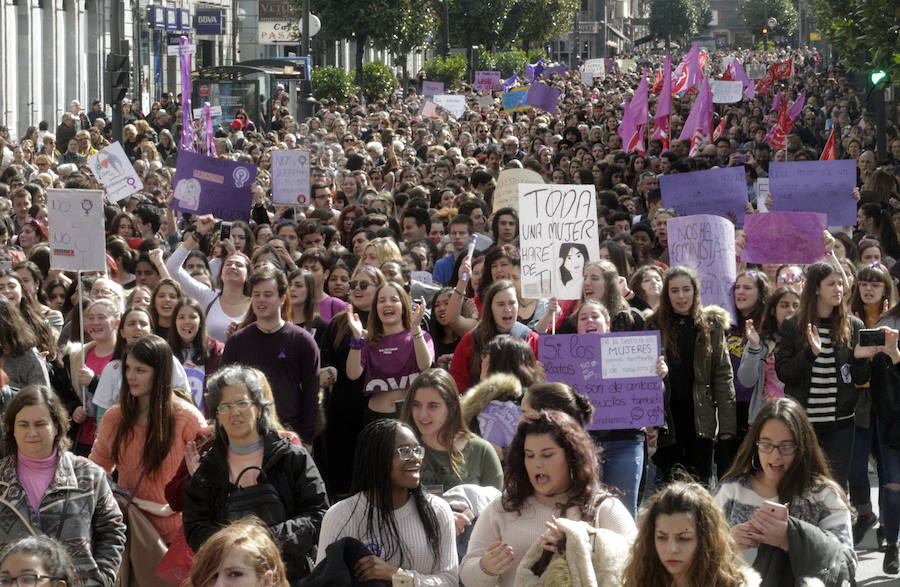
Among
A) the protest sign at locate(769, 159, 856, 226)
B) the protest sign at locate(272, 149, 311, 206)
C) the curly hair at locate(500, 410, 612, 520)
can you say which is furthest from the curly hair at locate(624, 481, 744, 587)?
the protest sign at locate(272, 149, 311, 206)

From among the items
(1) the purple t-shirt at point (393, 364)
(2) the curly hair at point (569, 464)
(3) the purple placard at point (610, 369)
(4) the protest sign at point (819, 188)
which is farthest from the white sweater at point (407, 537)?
(4) the protest sign at point (819, 188)

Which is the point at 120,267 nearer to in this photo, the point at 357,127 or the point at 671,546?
the point at 671,546

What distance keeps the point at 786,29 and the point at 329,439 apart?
13497 centimetres

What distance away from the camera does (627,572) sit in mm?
4492

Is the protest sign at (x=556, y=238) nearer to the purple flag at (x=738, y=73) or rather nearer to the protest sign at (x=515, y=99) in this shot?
the purple flag at (x=738, y=73)

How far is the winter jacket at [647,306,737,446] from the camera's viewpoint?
25.7 ft

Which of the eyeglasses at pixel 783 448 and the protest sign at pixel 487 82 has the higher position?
the protest sign at pixel 487 82

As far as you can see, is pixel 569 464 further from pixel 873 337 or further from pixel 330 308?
pixel 330 308

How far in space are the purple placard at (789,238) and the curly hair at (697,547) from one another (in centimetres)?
602

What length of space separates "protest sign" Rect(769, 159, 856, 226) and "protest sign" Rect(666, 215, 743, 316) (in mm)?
2620

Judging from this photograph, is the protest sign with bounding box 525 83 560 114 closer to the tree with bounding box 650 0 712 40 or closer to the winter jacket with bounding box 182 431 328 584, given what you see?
the winter jacket with bounding box 182 431 328 584

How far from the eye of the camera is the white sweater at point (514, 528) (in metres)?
4.92

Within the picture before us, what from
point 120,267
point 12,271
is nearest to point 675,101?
point 120,267

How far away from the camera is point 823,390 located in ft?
25.3
